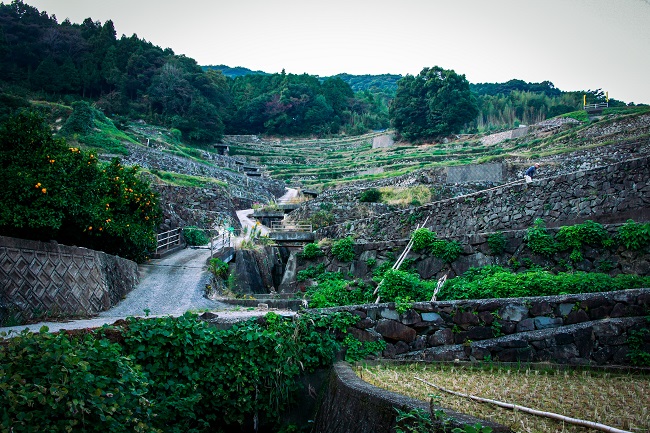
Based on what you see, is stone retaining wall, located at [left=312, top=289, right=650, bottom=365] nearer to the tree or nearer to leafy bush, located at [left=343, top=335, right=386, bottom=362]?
leafy bush, located at [left=343, top=335, right=386, bottom=362]

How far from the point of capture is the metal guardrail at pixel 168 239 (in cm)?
2220

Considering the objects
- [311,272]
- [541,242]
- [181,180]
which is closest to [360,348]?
[541,242]

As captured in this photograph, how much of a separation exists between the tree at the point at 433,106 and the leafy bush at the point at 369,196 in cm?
3517

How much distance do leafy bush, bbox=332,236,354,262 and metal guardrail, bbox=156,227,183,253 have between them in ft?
31.0

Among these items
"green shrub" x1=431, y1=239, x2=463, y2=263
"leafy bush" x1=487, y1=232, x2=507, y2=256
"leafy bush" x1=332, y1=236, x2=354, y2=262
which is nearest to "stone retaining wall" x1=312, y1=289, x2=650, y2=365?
"leafy bush" x1=487, y1=232, x2=507, y2=256

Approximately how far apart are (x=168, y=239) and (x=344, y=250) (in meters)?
11.3

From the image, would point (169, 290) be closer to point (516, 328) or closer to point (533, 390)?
point (516, 328)

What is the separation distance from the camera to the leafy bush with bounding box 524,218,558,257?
1095 centimetres

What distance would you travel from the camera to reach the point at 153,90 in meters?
65.9

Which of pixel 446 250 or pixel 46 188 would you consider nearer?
pixel 46 188

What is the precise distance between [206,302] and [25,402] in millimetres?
8998

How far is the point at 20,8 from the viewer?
211 feet

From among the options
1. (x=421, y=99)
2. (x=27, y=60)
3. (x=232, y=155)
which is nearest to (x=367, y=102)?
(x=421, y=99)

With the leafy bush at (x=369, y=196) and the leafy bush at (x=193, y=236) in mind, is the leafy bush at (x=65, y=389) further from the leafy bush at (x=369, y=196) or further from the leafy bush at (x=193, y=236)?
the leafy bush at (x=369, y=196)
